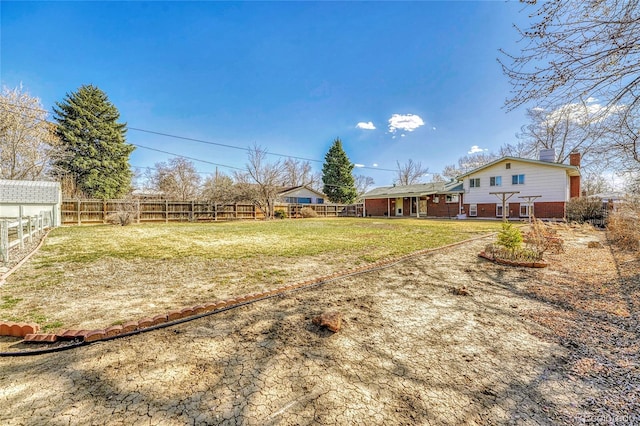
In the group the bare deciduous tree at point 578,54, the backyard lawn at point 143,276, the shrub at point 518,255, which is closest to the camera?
the bare deciduous tree at point 578,54

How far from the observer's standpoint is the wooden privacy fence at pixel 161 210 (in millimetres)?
15523

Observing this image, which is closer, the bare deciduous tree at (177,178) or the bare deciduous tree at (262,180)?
the bare deciduous tree at (262,180)

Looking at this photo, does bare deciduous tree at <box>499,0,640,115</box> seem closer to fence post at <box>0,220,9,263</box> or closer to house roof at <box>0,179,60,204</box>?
fence post at <box>0,220,9,263</box>

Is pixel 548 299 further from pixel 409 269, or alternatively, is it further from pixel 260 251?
pixel 260 251

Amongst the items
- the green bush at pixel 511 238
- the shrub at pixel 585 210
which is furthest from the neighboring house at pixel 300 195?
the green bush at pixel 511 238

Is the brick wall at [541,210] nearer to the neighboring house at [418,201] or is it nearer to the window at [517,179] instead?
the window at [517,179]

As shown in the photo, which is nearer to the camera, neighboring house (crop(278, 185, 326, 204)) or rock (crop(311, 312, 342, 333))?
rock (crop(311, 312, 342, 333))

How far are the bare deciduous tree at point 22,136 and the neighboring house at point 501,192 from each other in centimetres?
2797

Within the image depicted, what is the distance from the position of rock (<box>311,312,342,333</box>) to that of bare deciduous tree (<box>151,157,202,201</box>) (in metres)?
29.2

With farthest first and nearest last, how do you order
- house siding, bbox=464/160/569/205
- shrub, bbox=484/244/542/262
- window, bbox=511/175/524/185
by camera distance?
1. window, bbox=511/175/524/185
2. house siding, bbox=464/160/569/205
3. shrub, bbox=484/244/542/262

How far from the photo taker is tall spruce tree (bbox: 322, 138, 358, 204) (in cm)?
3278

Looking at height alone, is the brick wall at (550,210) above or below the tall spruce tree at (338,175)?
below

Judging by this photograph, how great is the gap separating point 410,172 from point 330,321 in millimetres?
45173

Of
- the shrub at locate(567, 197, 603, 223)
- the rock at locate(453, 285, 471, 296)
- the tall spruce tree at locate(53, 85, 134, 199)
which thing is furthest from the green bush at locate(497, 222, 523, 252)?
the tall spruce tree at locate(53, 85, 134, 199)
